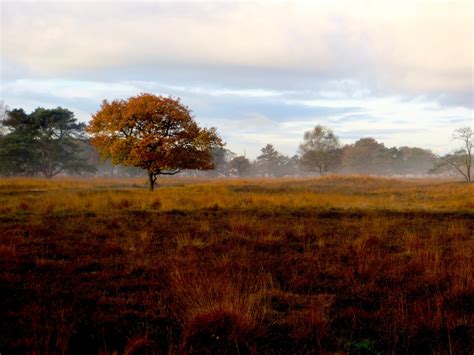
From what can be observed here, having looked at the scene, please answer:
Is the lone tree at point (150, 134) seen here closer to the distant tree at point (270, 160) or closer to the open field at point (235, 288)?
the open field at point (235, 288)

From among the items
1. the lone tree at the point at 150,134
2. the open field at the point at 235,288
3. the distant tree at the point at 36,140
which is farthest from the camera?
the distant tree at the point at 36,140

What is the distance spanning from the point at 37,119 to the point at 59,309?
5533 centimetres

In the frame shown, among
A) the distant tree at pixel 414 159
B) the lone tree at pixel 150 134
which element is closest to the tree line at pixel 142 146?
the lone tree at pixel 150 134

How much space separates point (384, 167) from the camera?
124 metres

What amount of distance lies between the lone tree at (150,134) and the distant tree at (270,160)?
107 meters

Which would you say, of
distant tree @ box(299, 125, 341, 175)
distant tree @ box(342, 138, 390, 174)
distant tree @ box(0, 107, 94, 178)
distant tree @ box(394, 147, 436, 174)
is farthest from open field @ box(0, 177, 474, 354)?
distant tree @ box(394, 147, 436, 174)

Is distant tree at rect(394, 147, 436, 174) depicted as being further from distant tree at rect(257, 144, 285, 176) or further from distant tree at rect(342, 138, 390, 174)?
distant tree at rect(257, 144, 285, 176)

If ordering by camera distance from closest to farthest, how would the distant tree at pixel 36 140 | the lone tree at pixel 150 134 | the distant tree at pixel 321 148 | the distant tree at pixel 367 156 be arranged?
the lone tree at pixel 150 134, the distant tree at pixel 36 140, the distant tree at pixel 321 148, the distant tree at pixel 367 156

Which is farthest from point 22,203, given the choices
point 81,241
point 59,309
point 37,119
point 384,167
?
point 384,167

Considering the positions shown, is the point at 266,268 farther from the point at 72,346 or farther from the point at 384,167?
the point at 384,167

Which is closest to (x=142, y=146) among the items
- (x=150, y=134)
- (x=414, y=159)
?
(x=150, y=134)

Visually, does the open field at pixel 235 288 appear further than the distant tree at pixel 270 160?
No

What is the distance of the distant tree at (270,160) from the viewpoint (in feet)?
434

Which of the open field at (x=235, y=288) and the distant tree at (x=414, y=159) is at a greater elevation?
the distant tree at (x=414, y=159)
